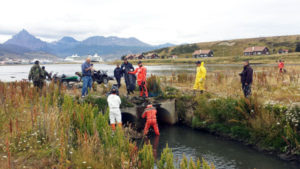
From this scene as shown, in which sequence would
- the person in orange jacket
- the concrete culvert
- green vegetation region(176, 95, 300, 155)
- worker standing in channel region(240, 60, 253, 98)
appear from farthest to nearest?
the concrete culvert → the person in orange jacket → worker standing in channel region(240, 60, 253, 98) → green vegetation region(176, 95, 300, 155)

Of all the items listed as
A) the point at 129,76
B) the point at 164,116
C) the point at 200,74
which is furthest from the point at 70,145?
the point at 164,116

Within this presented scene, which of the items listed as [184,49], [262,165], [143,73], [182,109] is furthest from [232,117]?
[184,49]

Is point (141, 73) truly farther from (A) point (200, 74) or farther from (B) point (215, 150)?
(B) point (215, 150)

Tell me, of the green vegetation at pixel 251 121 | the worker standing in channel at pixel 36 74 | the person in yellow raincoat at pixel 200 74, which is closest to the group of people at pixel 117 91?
the worker standing in channel at pixel 36 74

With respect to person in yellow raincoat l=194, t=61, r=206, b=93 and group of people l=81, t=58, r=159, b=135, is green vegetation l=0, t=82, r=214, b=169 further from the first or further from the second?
person in yellow raincoat l=194, t=61, r=206, b=93

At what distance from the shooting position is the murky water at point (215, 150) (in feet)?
30.1

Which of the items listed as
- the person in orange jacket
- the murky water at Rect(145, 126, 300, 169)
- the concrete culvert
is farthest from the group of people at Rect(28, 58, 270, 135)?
the concrete culvert

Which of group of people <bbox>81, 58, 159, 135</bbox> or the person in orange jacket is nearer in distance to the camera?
group of people <bbox>81, 58, 159, 135</bbox>

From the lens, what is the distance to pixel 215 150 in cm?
1082

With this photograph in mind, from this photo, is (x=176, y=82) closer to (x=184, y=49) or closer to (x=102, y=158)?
(x=102, y=158)

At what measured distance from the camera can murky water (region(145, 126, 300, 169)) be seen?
918 cm

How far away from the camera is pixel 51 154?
6.13m

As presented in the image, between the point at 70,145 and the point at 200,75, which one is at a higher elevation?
the point at 200,75

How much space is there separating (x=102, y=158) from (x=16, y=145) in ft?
8.19
